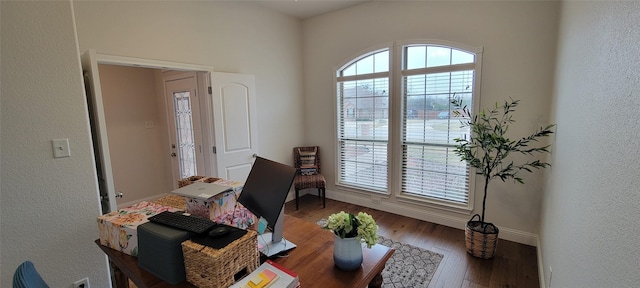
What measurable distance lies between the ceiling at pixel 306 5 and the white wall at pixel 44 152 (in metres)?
2.52

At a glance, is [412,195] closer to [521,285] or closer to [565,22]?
[521,285]

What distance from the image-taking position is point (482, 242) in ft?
8.64

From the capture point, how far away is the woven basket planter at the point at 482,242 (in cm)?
262

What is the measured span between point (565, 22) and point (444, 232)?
236cm

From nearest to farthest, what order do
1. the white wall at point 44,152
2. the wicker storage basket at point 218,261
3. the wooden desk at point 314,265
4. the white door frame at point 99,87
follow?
the wicker storage basket at point 218,261 < the wooden desk at point 314,265 < the white wall at point 44,152 < the white door frame at point 99,87

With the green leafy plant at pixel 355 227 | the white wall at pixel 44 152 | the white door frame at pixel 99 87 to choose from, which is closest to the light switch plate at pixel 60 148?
the white wall at pixel 44 152

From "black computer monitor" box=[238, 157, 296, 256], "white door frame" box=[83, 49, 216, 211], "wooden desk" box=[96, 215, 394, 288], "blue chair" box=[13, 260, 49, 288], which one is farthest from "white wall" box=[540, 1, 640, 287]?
"white door frame" box=[83, 49, 216, 211]

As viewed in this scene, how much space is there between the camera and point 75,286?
6.08 ft

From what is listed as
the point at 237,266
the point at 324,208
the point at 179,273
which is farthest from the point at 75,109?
the point at 324,208

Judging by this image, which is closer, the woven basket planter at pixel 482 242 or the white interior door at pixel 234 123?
the woven basket planter at pixel 482 242

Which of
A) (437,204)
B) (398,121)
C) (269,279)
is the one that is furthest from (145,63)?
(437,204)

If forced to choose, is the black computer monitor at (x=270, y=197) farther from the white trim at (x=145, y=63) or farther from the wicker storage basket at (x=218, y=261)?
the white trim at (x=145, y=63)

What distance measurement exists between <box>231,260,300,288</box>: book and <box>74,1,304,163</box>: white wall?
257 cm

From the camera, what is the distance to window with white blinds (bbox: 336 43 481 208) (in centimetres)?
324
